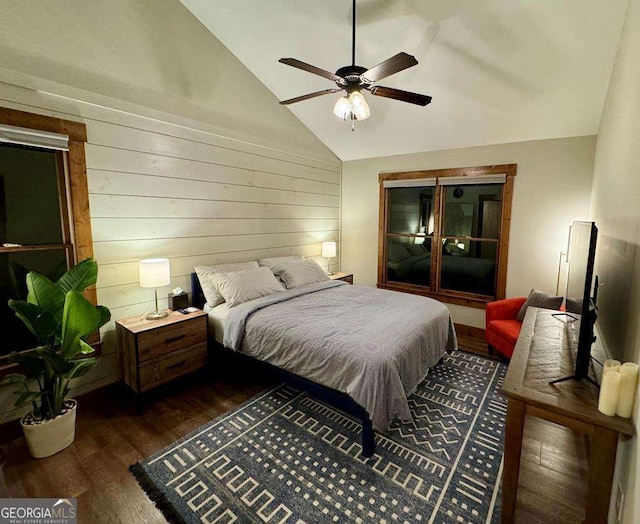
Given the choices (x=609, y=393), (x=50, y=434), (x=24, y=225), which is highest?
(x=24, y=225)

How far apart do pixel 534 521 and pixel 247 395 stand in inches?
83.1

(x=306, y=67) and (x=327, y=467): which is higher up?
(x=306, y=67)

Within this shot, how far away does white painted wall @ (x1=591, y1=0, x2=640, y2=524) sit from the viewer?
130cm

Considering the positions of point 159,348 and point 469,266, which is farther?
point 469,266

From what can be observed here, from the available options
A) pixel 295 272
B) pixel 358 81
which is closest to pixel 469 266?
pixel 295 272

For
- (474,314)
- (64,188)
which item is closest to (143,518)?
(64,188)

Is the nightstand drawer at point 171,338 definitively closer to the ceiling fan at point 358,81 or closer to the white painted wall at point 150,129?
the white painted wall at point 150,129

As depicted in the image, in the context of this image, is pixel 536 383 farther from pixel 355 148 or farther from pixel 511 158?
pixel 355 148

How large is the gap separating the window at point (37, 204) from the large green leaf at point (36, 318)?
1.80ft

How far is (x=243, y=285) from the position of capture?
10.6 feet

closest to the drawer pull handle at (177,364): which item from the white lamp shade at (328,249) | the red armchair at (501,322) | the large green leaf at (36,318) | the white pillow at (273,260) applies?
the large green leaf at (36,318)

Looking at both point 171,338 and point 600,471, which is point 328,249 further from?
point 600,471

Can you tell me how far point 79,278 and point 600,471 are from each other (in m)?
3.01

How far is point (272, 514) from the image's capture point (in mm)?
1669
